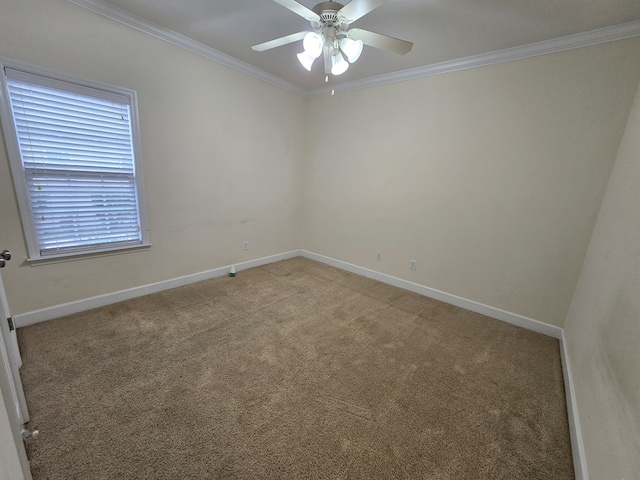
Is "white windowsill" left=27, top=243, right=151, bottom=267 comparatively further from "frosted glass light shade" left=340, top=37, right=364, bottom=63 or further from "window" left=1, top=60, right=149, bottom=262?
"frosted glass light shade" left=340, top=37, right=364, bottom=63

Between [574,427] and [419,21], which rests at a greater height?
[419,21]

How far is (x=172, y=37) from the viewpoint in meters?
2.58

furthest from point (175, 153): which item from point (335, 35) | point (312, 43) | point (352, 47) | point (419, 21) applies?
point (419, 21)

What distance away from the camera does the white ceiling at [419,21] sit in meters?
1.85

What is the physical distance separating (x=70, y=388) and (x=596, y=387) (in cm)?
302

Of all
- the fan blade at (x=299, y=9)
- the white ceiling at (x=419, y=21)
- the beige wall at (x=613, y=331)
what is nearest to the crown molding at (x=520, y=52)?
the white ceiling at (x=419, y=21)

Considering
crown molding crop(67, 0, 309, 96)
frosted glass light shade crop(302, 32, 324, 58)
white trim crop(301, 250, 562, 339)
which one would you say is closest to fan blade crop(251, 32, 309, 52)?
frosted glass light shade crop(302, 32, 324, 58)

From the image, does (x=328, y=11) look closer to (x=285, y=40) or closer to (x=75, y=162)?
(x=285, y=40)

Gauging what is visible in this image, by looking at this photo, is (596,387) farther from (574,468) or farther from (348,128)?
(348,128)

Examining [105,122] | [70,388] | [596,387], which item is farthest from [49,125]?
[596,387]

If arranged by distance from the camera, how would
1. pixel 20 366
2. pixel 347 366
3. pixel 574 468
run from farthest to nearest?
pixel 347 366, pixel 20 366, pixel 574 468

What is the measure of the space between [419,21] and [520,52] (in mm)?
1059

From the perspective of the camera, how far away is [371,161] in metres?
3.53

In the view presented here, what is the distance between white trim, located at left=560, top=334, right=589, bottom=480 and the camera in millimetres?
1259
